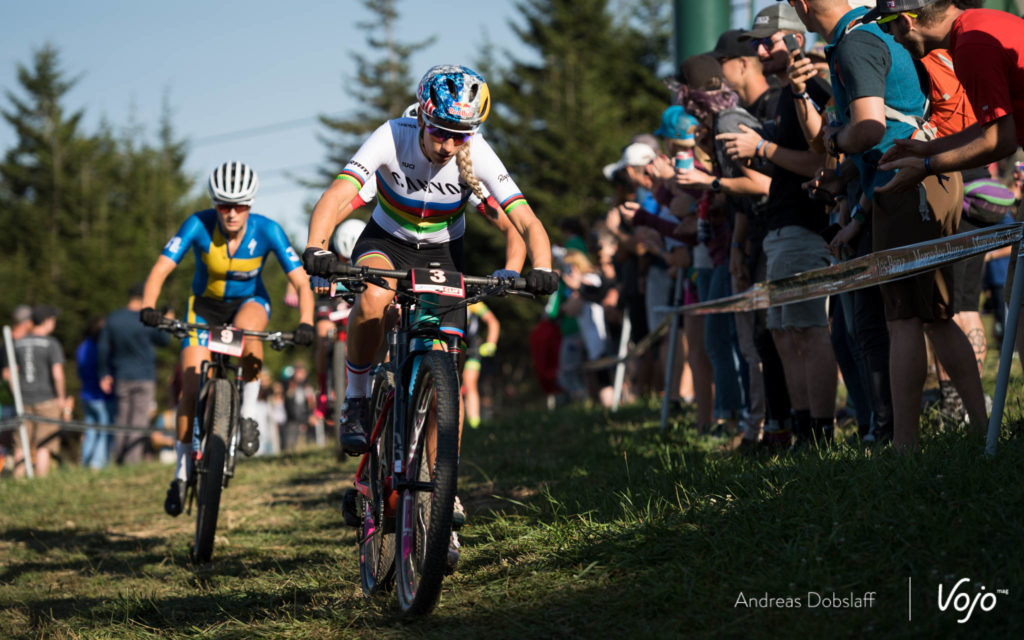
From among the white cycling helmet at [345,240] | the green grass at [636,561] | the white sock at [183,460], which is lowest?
the green grass at [636,561]

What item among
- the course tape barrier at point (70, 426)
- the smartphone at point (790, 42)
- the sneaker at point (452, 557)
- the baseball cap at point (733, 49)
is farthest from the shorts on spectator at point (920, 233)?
the course tape barrier at point (70, 426)

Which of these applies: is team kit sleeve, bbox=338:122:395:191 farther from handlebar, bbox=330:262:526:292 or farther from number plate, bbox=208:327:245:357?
number plate, bbox=208:327:245:357

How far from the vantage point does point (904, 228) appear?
193 inches

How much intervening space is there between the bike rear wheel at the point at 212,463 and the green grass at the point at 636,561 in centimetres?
20

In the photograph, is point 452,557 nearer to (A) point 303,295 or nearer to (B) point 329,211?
(B) point 329,211

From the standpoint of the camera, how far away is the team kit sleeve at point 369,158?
507 centimetres

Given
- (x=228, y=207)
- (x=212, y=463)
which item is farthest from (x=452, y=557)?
(x=228, y=207)

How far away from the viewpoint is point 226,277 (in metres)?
7.88

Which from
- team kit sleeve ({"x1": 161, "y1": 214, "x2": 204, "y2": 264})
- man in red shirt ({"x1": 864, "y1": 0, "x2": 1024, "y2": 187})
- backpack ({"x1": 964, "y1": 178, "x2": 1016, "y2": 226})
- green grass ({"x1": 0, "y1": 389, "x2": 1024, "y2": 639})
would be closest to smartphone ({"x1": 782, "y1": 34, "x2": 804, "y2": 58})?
backpack ({"x1": 964, "y1": 178, "x2": 1016, "y2": 226})

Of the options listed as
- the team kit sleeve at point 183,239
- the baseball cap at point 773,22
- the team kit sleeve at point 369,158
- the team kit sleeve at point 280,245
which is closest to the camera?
the team kit sleeve at point 369,158

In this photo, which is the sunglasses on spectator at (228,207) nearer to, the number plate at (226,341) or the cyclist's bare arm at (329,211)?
the number plate at (226,341)

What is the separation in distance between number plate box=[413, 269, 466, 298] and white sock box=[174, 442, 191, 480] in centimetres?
358

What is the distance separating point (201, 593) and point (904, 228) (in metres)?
4.03

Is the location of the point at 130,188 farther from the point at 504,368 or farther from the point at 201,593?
the point at 201,593
